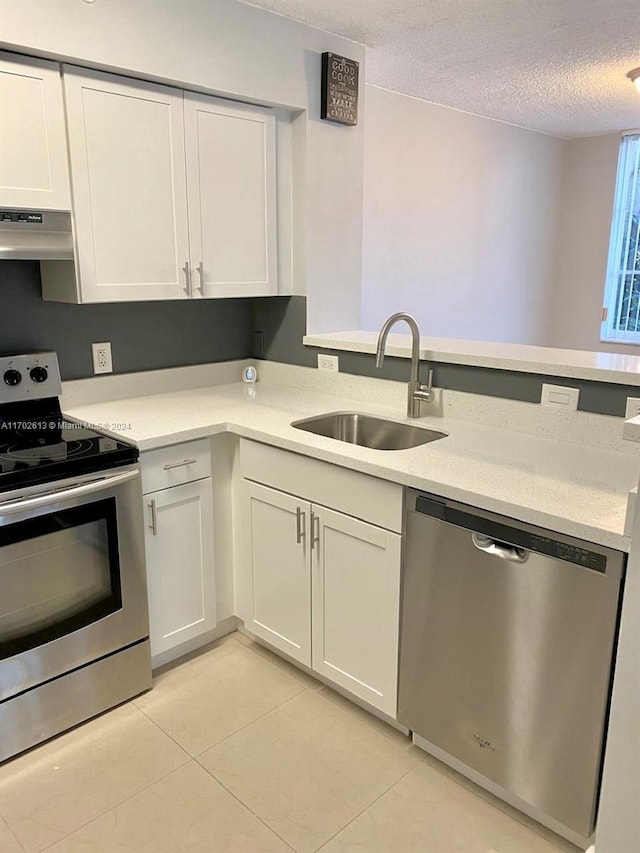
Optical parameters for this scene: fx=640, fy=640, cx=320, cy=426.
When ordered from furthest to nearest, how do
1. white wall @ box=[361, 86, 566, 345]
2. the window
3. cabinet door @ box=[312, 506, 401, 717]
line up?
the window → white wall @ box=[361, 86, 566, 345] → cabinet door @ box=[312, 506, 401, 717]

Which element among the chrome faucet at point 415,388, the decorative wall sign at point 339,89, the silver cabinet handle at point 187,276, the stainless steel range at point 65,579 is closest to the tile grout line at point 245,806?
the stainless steel range at point 65,579

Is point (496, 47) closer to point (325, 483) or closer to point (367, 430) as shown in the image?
point (367, 430)

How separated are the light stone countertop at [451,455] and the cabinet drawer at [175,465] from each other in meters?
0.05

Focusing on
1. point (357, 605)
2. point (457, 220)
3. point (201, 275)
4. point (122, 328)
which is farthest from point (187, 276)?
point (457, 220)

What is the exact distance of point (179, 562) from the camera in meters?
2.32

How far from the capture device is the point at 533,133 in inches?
205

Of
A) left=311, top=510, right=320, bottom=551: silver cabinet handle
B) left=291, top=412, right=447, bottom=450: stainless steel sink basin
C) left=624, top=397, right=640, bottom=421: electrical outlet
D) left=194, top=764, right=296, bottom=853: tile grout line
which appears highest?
left=624, top=397, right=640, bottom=421: electrical outlet

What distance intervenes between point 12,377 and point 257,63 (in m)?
1.51

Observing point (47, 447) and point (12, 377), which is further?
point (12, 377)

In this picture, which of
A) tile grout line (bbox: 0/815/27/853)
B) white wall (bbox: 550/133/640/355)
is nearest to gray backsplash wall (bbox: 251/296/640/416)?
tile grout line (bbox: 0/815/27/853)

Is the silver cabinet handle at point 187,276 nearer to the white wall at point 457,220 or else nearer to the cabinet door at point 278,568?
the cabinet door at point 278,568

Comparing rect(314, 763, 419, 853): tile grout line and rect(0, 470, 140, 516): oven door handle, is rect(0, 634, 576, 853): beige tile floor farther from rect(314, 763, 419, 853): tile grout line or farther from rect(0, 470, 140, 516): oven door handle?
rect(0, 470, 140, 516): oven door handle

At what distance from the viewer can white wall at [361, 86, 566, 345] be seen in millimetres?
4039

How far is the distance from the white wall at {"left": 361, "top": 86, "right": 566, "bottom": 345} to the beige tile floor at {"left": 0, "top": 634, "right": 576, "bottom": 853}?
258 centimetres
